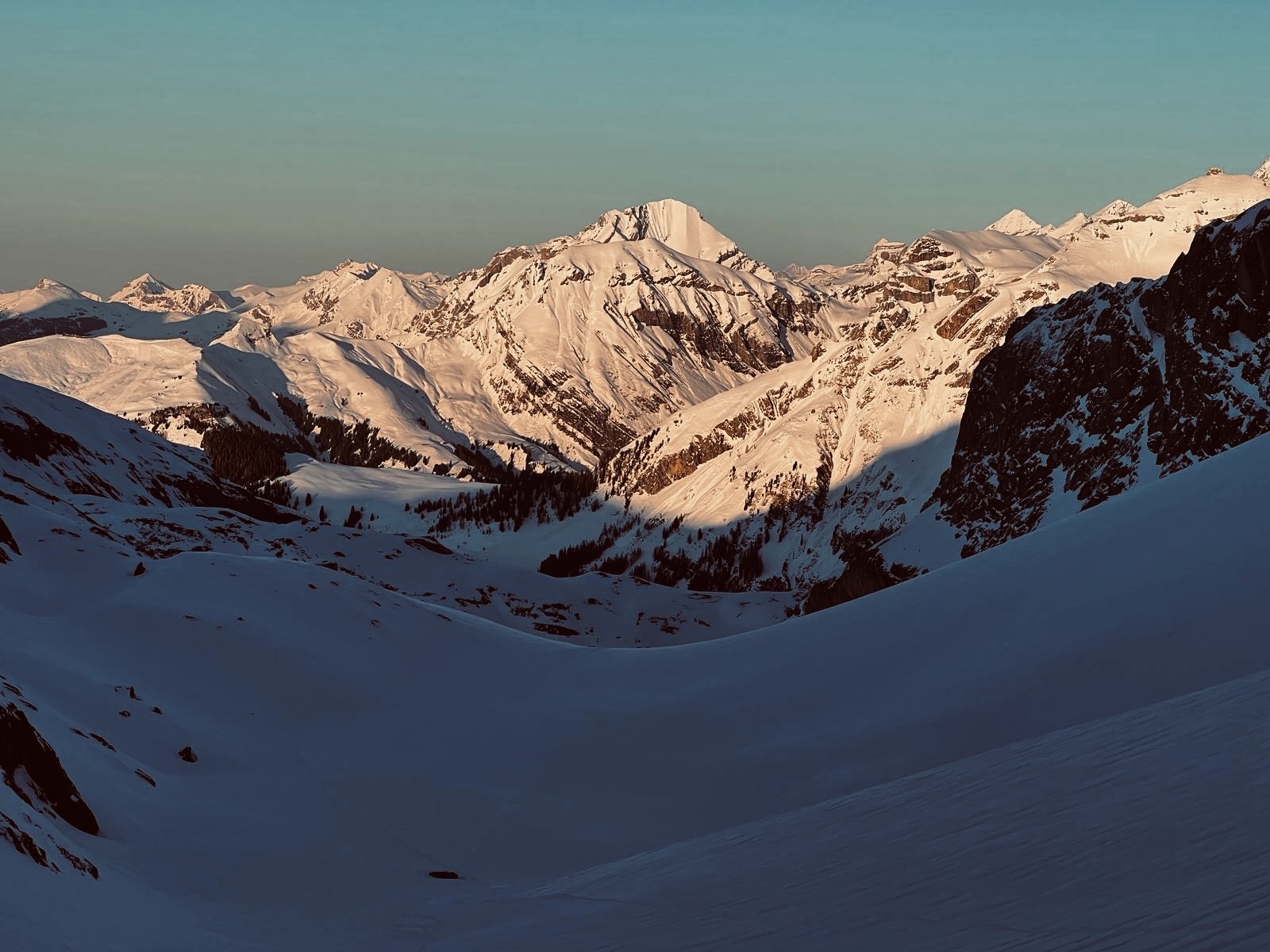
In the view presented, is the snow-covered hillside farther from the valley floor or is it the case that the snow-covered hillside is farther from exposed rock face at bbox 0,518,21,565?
exposed rock face at bbox 0,518,21,565

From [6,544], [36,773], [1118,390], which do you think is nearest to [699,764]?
[36,773]

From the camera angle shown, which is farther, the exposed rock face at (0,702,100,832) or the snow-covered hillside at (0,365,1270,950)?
the exposed rock face at (0,702,100,832)

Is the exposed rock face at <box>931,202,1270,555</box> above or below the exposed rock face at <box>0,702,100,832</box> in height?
below

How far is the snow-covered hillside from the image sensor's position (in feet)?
54.1

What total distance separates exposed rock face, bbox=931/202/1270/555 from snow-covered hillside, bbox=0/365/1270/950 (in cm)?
9675

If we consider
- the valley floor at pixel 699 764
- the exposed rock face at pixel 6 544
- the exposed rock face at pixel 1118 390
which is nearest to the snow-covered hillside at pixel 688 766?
the valley floor at pixel 699 764

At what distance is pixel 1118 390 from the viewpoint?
166 metres

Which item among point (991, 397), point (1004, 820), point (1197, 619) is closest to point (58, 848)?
point (1004, 820)

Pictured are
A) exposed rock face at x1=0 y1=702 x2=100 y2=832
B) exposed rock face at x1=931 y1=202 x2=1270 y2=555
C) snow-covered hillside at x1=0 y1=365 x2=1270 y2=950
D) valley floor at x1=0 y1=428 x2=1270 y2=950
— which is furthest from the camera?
exposed rock face at x1=931 y1=202 x2=1270 y2=555

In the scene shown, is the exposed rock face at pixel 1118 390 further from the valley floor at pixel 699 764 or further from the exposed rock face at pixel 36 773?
the exposed rock face at pixel 36 773

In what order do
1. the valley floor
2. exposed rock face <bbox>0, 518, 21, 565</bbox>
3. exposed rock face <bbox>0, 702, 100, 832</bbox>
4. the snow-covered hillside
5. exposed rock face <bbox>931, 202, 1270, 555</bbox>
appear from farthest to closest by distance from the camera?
1. exposed rock face <bbox>931, 202, 1270, 555</bbox>
2. exposed rock face <bbox>0, 518, 21, 565</bbox>
3. exposed rock face <bbox>0, 702, 100, 832</bbox>
4. the snow-covered hillside
5. the valley floor

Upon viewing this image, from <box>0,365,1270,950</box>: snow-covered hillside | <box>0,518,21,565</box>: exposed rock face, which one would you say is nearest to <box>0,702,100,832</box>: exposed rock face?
<box>0,365,1270,950</box>: snow-covered hillside

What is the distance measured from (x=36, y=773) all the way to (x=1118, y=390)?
511ft

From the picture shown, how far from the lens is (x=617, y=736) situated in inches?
1764
